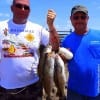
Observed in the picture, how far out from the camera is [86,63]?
284 inches

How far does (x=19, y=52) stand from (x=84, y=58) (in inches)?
39.4

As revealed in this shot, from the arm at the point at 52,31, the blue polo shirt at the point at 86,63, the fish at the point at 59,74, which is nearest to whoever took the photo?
the arm at the point at 52,31

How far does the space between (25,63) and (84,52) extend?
0.93 metres

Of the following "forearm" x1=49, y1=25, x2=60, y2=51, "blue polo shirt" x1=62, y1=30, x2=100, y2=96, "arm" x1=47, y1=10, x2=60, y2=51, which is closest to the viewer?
"arm" x1=47, y1=10, x2=60, y2=51

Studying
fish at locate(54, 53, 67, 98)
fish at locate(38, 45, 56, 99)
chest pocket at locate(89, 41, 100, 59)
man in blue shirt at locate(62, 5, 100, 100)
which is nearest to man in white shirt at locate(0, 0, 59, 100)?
fish at locate(38, 45, 56, 99)

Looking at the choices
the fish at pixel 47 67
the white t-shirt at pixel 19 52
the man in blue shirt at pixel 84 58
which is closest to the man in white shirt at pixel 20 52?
the white t-shirt at pixel 19 52

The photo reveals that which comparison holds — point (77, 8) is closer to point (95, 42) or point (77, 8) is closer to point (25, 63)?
point (95, 42)

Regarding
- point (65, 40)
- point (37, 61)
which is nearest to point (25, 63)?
point (37, 61)

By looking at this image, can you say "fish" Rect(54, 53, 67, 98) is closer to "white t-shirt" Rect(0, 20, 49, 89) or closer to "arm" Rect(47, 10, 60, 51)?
"arm" Rect(47, 10, 60, 51)

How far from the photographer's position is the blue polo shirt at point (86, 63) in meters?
7.19

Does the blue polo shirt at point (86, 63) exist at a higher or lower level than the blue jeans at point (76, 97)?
higher

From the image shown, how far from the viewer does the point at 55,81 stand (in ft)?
23.4

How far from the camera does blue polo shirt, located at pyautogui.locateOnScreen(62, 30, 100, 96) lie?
283 inches

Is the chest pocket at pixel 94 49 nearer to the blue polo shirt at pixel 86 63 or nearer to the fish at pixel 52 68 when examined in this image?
the blue polo shirt at pixel 86 63
